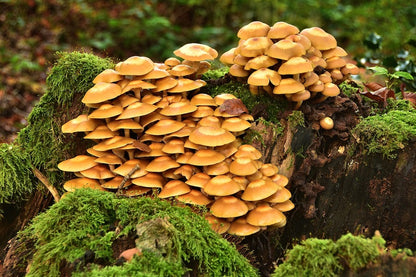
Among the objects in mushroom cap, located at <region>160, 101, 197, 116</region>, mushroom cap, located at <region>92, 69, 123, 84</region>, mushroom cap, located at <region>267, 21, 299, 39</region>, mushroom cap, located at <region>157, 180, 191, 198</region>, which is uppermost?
mushroom cap, located at <region>267, 21, 299, 39</region>

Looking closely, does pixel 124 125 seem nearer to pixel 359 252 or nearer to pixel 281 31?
pixel 281 31

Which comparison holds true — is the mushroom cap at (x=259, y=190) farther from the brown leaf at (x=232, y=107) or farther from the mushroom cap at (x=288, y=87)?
the mushroom cap at (x=288, y=87)

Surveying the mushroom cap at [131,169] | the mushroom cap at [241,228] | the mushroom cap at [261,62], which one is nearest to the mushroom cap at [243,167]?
the mushroom cap at [241,228]

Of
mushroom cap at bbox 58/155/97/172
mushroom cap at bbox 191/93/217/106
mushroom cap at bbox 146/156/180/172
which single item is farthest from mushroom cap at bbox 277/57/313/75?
mushroom cap at bbox 58/155/97/172

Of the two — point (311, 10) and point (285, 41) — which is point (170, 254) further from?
point (311, 10)

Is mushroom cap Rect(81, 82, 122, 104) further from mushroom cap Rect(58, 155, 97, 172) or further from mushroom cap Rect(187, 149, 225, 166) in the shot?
mushroom cap Rect(187, 149, 225, 166)

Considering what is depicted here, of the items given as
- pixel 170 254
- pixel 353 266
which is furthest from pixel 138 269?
pixel 353 266
